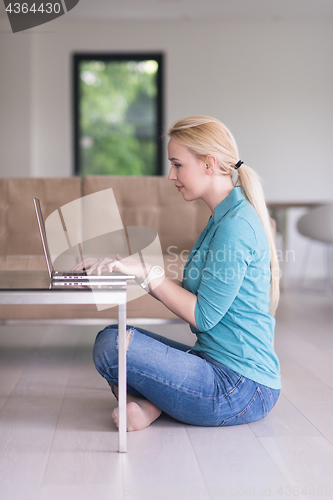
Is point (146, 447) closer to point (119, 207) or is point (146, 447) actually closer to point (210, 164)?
point (210, 164)

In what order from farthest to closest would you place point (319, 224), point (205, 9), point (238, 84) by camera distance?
point (238, 84) < point (205, 9) < point (319, 224)

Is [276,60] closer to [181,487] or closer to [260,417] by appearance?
[260,417]

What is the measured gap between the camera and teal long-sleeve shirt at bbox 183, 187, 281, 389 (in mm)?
1259

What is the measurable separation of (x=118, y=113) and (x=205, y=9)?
54.1 inches

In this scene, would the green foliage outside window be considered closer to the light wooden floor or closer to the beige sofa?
the beige sofa

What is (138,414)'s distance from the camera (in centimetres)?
138

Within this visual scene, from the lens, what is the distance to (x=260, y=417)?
1441 mm

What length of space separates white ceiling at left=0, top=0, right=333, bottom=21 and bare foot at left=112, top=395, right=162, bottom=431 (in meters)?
4.31

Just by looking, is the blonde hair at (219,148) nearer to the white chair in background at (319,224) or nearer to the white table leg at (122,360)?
the white table leg at (122,360)

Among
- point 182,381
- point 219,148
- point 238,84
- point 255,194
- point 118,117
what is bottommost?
point 182,381

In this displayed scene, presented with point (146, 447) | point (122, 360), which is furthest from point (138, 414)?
point (122, 360)

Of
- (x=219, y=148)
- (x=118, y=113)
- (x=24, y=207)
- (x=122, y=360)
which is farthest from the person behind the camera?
(x=118, y=113)

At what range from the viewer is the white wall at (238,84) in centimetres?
515

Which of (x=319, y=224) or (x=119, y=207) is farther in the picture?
(x=319, y=224)
